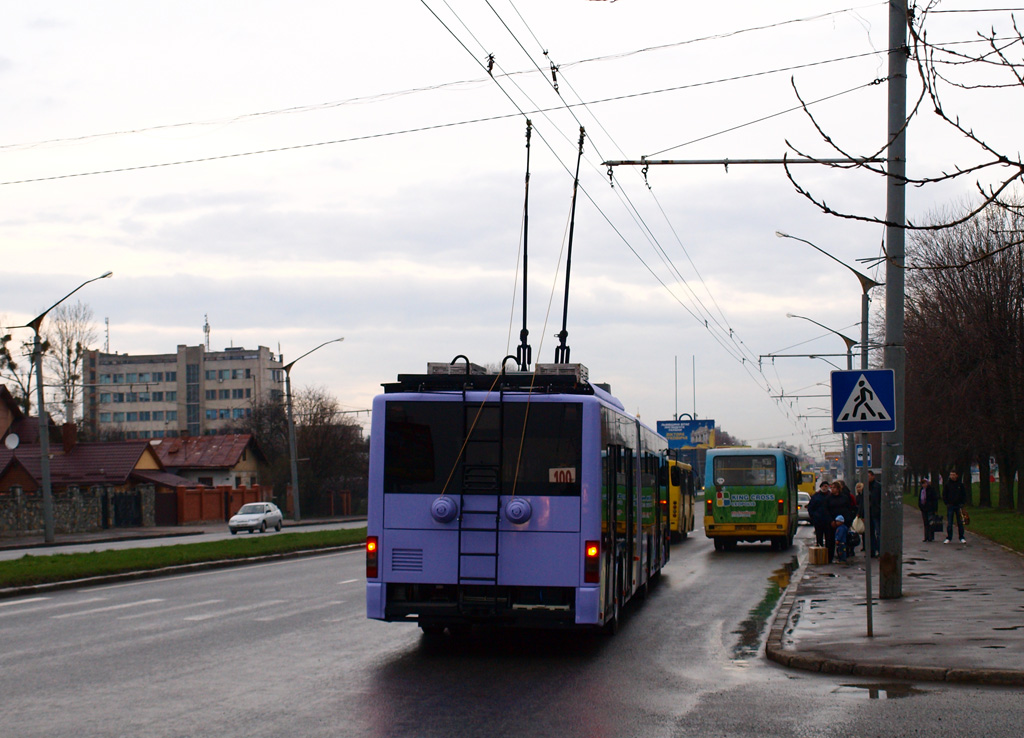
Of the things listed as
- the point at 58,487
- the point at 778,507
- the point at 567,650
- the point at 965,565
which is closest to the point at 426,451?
the point at 567,650

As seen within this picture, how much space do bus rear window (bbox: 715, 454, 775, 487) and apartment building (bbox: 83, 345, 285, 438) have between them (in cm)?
11413

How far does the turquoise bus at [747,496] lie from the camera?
28.9 metres

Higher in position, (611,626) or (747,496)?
(747,496)

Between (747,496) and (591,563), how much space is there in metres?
18.8

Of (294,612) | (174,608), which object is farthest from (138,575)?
(294,612)

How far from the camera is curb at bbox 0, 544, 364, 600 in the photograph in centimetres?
1874

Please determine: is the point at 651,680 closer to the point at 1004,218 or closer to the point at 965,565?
the point at 965,565

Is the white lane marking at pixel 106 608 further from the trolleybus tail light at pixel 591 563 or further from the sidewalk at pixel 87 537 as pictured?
the sidewalk at pixel 87 537

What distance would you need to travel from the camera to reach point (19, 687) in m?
9.30

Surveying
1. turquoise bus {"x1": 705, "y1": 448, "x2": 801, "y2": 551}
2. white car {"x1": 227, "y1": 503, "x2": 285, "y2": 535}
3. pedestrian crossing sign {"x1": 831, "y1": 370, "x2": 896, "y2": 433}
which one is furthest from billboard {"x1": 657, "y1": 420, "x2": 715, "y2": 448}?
pedestrian crossing sign {"x1": 831, "y1": 370, "x2": 896, "y2": 433}

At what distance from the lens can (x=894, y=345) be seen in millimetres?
15078

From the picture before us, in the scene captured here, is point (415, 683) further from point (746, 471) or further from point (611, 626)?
point (746, 471)

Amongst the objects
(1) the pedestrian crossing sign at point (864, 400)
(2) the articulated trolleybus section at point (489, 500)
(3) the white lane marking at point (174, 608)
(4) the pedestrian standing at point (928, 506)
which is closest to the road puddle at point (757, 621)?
(2) the articulated trolleybus section at point (489, 500)

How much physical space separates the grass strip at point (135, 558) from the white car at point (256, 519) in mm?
15247
